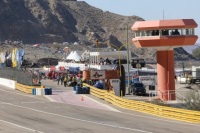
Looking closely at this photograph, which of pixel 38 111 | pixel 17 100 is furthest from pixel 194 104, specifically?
pixel 17 100

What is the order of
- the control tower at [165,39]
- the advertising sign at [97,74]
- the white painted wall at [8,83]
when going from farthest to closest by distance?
the white painted wall at [8,83], the advertising sign at [97,74], the control tower at [165,39]

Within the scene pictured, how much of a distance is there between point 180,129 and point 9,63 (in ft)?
178

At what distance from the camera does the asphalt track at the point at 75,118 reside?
32.4 m

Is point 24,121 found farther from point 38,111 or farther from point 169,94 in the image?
point 169,94

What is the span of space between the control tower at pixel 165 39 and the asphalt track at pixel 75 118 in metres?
5.67

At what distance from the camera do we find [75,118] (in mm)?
38062

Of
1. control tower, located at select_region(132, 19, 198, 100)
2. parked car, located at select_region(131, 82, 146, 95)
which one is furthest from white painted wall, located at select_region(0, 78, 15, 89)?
control tower, located at select_region(132, 19, 198, 100)

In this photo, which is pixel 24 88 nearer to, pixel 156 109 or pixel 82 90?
pixel 82 90

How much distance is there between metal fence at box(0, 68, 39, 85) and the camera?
61.2 m

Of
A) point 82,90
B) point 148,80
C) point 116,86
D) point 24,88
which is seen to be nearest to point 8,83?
point 24,88

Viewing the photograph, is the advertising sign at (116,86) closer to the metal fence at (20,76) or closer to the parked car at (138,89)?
the parked car at (138,89)

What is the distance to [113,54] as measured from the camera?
9231cm

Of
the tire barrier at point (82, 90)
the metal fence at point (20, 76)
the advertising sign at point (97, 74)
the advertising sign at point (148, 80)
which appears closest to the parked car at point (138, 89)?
the advertising sign at point (97, 74)

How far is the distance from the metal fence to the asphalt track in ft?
28.0
